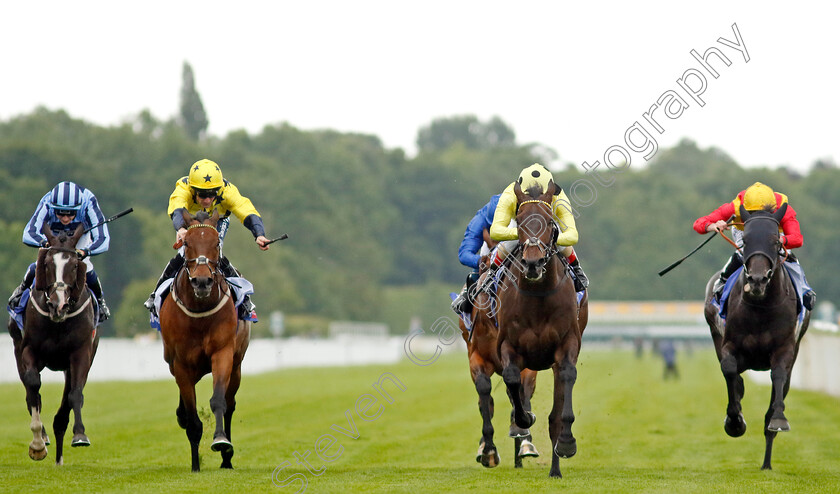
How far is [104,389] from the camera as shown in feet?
96.2

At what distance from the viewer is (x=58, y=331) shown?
40.6 feet

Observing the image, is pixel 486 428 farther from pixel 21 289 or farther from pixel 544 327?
pixel 21 289

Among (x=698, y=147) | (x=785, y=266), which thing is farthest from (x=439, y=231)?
(x=785, y=266)

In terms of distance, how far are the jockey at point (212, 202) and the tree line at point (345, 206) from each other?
125 ft

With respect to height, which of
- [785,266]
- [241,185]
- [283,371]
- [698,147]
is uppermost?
[698,147]

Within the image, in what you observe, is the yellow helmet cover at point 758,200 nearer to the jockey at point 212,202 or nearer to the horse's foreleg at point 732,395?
the horse's foreleg at point 732,395

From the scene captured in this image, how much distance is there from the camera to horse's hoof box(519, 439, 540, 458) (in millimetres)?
11656

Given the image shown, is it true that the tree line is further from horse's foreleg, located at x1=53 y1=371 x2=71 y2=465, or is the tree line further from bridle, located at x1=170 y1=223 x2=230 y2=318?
bridle, located at x1=170 y1=223 x2=230 y2=318

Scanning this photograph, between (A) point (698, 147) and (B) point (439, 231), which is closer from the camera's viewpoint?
(B) point (439, 231)

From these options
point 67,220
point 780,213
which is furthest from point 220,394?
point 780,213

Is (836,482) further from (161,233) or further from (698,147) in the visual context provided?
(698,147)

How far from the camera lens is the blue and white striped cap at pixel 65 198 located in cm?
1255

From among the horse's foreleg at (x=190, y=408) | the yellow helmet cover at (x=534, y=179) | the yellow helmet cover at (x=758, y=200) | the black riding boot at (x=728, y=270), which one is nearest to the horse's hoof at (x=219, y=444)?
the horse's foreleg at (x=190, y=408)

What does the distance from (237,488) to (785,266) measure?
5766 millimetres
